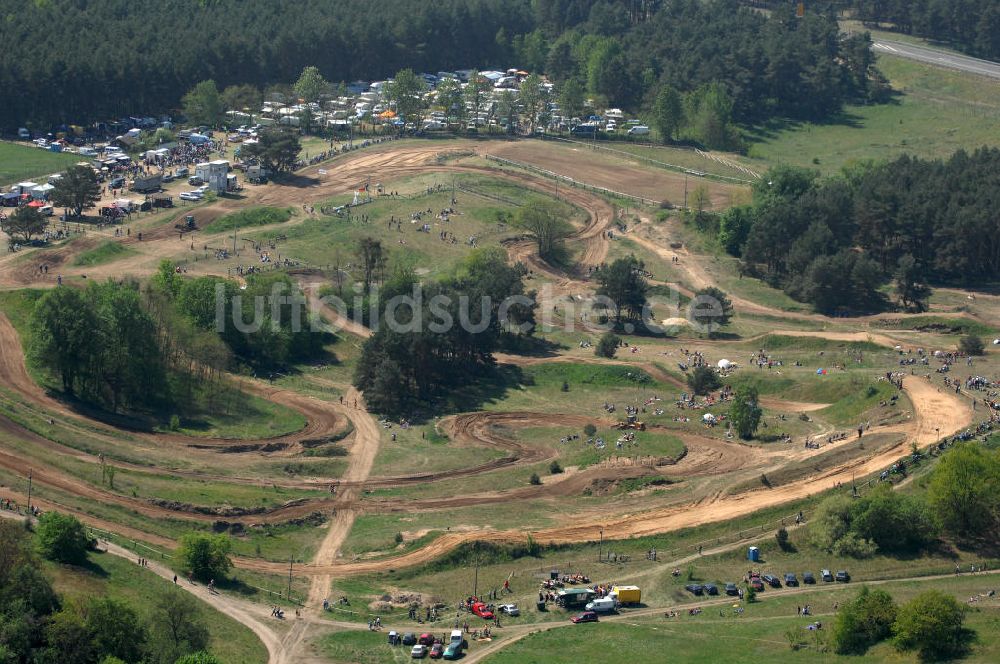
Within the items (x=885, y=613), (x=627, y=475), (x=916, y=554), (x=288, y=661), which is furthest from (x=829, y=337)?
(x=288, y=661)

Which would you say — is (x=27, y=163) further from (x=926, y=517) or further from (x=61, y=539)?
(x=926, y=517)

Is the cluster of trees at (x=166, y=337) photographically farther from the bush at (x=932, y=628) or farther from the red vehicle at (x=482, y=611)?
the bush at (x=932, y=628)

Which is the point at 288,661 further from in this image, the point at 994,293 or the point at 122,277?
the point at 994,293

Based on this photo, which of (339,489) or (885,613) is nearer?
(885,613)

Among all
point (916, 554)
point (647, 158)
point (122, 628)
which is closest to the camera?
point (122, 628)

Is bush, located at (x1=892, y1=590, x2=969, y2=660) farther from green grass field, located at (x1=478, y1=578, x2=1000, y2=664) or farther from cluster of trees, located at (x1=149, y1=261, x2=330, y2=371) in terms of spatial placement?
cluster of trees, located at (x1=149, y1=261, x2=330, y2=371)

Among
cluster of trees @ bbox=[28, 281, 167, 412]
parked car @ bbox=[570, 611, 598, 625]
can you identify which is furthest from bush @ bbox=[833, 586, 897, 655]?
cluster of trees @ bbox=[28, 281, 167, 412]

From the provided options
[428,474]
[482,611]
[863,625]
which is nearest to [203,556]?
[482,611]
